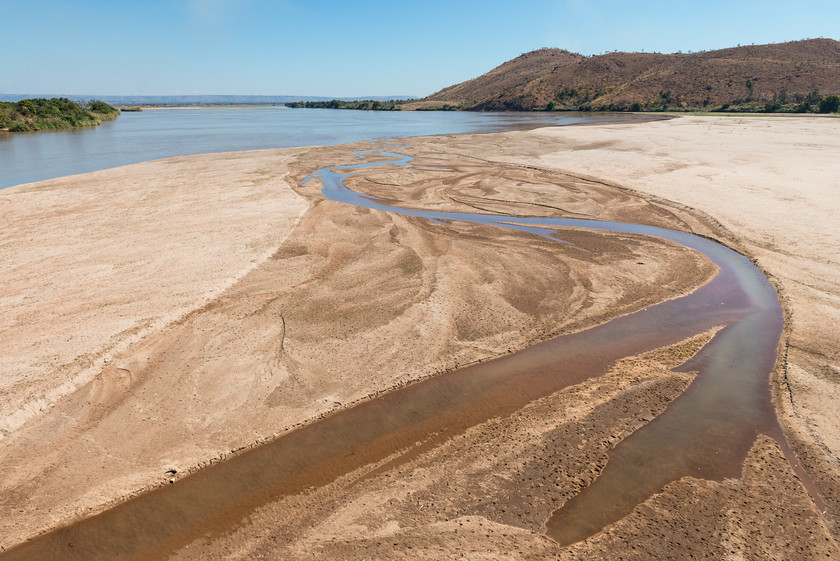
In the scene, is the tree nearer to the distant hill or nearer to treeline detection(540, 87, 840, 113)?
treeline detection(540, 87, 840, 113)

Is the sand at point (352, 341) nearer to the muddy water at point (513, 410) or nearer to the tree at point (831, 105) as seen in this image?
the muddy water at point (513, 410)

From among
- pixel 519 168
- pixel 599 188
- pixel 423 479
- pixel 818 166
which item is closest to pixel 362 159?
pixel 519 168

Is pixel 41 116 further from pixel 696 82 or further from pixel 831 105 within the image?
pixel 696 82

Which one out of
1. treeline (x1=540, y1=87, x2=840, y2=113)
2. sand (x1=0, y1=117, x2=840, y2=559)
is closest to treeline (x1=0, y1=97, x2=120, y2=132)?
sand (x1=0, y1=117, x2=840, y2=559)

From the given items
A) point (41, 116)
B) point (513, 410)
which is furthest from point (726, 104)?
point (41, 116)

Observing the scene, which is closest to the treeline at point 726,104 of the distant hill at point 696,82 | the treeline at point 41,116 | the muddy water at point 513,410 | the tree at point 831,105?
the tree at point 831,105

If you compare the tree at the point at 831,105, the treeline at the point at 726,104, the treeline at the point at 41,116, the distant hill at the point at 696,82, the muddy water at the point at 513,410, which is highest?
the distant hill at the point at 696,82
